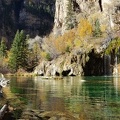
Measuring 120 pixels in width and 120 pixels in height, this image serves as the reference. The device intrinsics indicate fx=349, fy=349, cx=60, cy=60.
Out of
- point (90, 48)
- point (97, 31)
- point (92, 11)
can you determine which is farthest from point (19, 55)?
point (92, 11)

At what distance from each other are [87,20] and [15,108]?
414 ft

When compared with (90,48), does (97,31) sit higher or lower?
higher

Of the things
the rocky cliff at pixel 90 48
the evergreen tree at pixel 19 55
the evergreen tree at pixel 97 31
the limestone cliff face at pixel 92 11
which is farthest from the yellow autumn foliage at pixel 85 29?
the evergreen tree at pixel 19 55

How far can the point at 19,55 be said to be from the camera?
127m

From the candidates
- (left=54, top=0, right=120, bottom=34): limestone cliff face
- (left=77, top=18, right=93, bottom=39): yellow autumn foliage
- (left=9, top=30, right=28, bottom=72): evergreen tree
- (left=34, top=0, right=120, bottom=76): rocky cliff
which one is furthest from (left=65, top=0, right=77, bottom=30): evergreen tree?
(left=9, top=30, right=28, bottom=72): evergreen tree

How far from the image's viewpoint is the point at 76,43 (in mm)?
131125

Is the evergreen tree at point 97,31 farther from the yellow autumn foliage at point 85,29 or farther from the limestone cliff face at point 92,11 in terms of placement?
the limestone cliff face at point 92,11

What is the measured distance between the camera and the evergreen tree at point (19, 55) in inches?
4936

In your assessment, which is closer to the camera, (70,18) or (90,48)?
(90,48)

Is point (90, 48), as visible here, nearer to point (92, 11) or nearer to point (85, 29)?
point (85, 29)

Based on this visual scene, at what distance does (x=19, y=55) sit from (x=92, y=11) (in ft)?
152

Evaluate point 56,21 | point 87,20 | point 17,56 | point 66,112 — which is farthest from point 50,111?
point 56,21

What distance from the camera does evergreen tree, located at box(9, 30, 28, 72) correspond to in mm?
125375

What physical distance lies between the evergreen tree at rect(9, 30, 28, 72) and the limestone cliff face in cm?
3306
